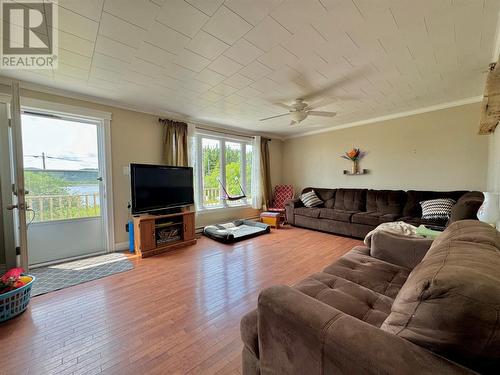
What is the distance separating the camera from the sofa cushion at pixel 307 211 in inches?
178

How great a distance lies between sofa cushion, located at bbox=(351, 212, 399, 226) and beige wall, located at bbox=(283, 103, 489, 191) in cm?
92

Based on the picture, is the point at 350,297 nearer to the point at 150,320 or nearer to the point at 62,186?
the point at 150,320

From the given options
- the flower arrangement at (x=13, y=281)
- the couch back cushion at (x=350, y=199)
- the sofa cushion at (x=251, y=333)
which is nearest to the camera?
the sofa cushion at (x=251, y=333)

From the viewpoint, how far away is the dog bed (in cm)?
386

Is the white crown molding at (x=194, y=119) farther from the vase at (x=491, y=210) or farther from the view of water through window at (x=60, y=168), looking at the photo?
the vase at (x=491, y=210)

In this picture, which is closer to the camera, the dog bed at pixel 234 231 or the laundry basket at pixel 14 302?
the laundry basket at pixel 14 302

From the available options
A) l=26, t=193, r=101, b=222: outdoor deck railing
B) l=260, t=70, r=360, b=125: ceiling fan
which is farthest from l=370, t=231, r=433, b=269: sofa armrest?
l=26, t=193, r=101, b=222: outdoor deck railing

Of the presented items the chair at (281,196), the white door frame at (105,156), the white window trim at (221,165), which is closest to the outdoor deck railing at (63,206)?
the white door frame at (105,156)

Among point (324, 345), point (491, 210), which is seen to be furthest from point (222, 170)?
point (324, 345)

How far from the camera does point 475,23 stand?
5.59ft

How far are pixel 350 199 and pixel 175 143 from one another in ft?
12.2

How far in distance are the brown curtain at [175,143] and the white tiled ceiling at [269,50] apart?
0.58m

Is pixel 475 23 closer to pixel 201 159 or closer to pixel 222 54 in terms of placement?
pixel 222 54

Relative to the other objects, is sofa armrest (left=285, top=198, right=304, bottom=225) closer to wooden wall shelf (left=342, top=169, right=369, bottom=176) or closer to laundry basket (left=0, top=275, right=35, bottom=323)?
wooden wall shelf (left=342, top=169, right=369, bottom=176)
